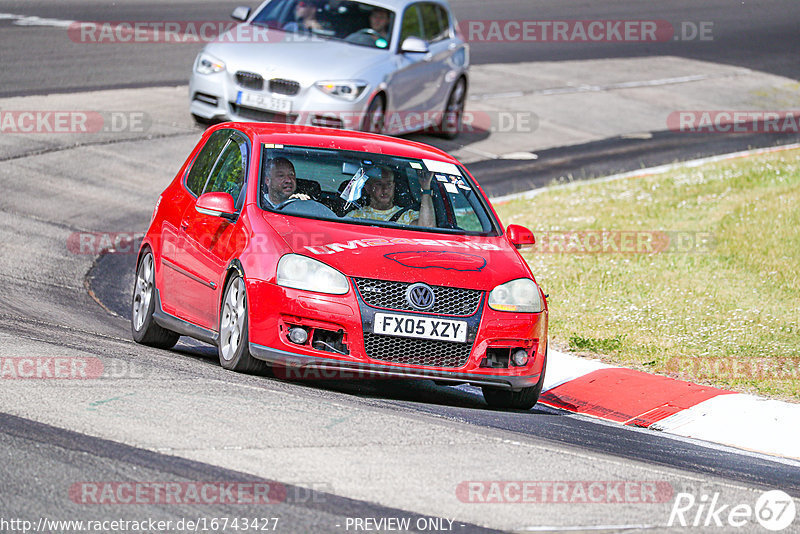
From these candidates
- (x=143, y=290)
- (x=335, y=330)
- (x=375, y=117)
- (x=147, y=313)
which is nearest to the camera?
(x=335, y=330)

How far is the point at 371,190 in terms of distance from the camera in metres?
8.71

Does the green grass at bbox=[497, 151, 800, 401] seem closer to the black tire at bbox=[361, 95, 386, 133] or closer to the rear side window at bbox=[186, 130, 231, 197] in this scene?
the black tire at bbox=[361, 95, 386, 133]

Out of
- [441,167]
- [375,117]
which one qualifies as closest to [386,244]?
[441,167]

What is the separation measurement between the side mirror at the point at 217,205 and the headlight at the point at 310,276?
773 millimetres

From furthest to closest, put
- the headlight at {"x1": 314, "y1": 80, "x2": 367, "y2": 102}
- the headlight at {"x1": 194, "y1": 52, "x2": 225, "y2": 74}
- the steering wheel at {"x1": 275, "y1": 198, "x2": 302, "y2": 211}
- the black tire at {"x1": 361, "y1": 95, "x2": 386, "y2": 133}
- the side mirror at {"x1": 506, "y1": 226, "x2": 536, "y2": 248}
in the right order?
the black tire at {"x1": 361, "y1": 95, "x2": 386, "y2": 133} → the headlight at {"x1": 194, "y1": 52, "x2": 225, "y2": 74} → the headlight at {"x1": 314, "y1": 80, "x2": 367, "y2": 102} → the side mirror at {"x1": 506, "y1": 226, "x2": 536, "y2": 248} → the steering wheel at {"x1": 275, "y1": 198, "x2": 302, "y2": 211}

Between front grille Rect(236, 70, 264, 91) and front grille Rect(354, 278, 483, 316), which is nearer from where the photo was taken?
front grille Rect(354, 278, 483, 316)

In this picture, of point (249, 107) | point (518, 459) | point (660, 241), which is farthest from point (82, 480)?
point (249, 107)

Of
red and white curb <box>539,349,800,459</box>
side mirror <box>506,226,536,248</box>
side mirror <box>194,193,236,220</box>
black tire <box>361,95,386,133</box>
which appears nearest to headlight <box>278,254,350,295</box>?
side mirror <box>194,193,236,220</box>

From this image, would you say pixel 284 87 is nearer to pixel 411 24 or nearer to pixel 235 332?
pixel 411 24

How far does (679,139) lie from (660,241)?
328 inches

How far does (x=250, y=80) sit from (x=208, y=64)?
2.29 ft

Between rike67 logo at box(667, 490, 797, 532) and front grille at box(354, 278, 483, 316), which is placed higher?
front grille at box(354, 278, 483, 316)

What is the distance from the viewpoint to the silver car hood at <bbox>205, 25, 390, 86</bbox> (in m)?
15.9

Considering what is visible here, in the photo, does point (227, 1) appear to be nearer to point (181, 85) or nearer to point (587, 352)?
Result: point (181, 85)
